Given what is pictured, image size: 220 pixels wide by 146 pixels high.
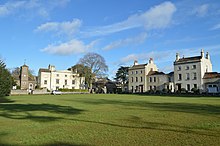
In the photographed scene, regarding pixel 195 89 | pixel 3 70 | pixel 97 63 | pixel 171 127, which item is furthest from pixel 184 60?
pixel 171 127

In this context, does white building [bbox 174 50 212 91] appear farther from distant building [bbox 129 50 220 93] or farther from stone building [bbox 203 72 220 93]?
stone building [bbox 203 72 220 93]

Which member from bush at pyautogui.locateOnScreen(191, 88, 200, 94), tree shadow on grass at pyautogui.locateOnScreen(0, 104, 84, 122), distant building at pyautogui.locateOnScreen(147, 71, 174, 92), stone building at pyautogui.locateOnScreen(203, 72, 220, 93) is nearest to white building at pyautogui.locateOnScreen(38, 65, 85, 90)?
distant building at pyautogui.locateOnScreen(147, 71, 174, 92)

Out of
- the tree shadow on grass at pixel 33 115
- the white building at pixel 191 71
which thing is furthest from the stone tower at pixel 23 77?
the tree shadow on grass at pixel 33 115

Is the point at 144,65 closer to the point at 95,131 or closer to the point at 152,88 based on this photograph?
the point at 152,88

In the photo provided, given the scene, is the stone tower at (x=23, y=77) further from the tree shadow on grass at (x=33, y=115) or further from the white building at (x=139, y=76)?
the tree shadow on grass at (x=33, y=115)

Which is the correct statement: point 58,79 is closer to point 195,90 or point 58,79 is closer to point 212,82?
point 195,90

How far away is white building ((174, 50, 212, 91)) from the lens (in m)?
56.0

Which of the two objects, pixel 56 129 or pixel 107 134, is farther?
pixel 56 129

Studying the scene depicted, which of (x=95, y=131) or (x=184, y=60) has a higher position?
(x=184, y=60)

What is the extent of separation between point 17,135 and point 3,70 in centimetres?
2595

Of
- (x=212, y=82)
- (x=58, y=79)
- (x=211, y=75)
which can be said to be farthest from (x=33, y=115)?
(x=58, y=79)

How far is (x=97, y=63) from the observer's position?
236ft

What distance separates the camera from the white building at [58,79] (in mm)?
80363

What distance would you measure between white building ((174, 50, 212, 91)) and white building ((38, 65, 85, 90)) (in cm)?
4071
